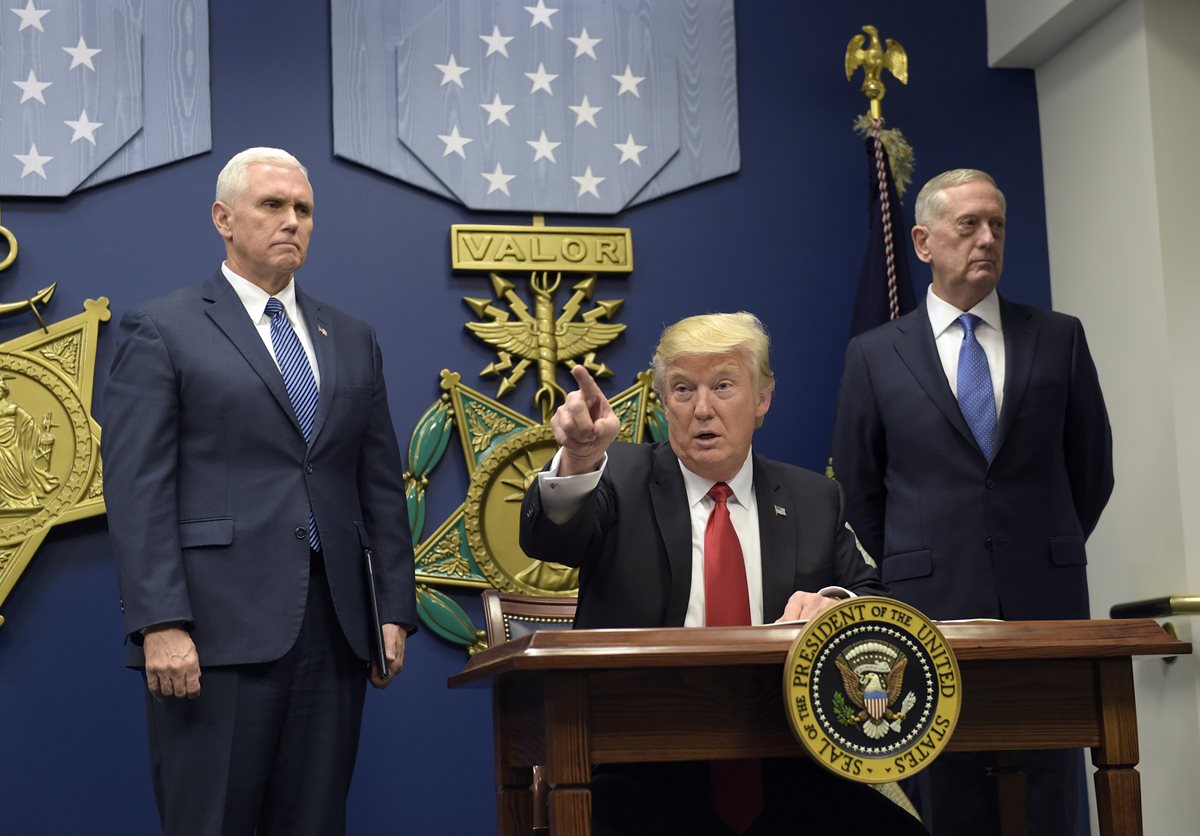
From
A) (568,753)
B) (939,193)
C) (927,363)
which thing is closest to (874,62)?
(939,193)

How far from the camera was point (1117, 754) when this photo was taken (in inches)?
90.1

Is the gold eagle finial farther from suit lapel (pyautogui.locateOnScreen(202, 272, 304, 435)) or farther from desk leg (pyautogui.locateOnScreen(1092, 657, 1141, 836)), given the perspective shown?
desk leg (pyautogui.locateOnScreen(1092, 657, 1141, 836))

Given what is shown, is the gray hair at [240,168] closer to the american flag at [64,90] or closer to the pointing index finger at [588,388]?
the american flag at [64,90]

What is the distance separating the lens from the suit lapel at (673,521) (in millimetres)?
2666

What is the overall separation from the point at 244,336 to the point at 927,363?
1674 millimetres

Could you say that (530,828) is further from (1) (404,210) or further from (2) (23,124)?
(2) (23,124)

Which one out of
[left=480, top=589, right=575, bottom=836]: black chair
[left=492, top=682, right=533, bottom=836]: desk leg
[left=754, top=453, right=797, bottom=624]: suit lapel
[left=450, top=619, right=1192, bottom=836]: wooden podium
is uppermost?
[left=754, top=453, right=797, bottom=624]: suit lapel

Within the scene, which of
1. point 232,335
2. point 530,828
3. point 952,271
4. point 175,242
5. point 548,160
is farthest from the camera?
point 548,160

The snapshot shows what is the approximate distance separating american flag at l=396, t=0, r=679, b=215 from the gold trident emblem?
0.91ft

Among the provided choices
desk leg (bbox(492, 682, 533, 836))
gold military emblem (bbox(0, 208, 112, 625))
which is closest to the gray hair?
gold military emblem (bbox(0, 208, 112, 625))

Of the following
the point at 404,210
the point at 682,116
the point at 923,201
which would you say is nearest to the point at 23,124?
the point at 404,210

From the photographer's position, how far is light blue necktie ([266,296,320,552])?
3.35 meters

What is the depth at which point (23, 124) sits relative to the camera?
4.57 metres

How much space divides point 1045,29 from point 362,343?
277 centimetres
